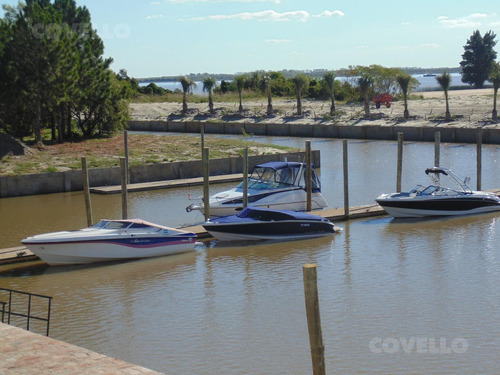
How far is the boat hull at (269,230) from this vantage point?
86.4ft

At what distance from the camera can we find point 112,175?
4038 centimetres

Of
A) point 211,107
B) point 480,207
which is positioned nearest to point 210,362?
point 480,207

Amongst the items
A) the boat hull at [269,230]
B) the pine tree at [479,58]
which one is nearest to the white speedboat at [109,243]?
the boat hull at [269,230]

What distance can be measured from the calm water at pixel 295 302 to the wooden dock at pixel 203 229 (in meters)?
0.54

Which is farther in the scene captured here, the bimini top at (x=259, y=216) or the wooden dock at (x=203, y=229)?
the bimini top at (x=259, y=216)

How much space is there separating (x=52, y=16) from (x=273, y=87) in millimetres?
56880

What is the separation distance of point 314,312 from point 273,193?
742 inches

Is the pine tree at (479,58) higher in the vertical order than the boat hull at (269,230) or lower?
higher

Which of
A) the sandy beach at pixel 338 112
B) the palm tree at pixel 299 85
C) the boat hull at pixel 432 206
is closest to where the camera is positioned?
the boat hull at pixel 432 206

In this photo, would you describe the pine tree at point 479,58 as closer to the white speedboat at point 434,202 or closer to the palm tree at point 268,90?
the palm tree at point 268,90

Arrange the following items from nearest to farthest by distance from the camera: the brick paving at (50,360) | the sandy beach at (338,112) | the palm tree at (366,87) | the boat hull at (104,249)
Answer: the brick paving at (50,360)
the boat hull at (104,249)
the sandy beach at (338,112)
the palm tree at (366,87)

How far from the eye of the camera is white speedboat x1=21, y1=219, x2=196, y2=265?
76.1 ft

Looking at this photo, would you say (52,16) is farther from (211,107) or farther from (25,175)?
(211,107)

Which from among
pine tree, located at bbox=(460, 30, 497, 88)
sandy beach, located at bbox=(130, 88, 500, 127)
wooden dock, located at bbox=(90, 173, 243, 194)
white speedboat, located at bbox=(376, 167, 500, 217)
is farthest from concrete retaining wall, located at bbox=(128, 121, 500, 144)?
pine tree, located at bbox=(460, 30, 497, 88)
